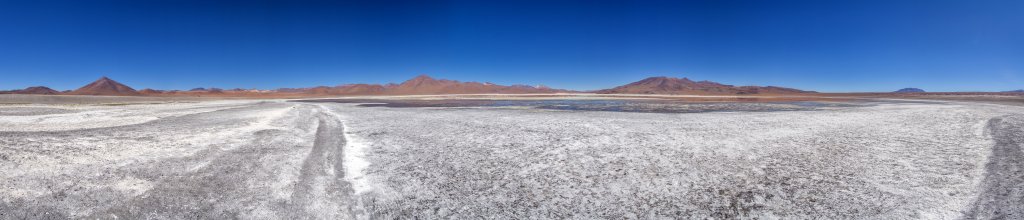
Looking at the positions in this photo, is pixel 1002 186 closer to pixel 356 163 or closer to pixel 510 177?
pixel 510 177

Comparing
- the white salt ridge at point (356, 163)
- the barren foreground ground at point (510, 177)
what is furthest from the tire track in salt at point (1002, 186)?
the white salt ridge at point (356, 163)

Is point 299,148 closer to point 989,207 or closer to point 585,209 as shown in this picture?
point 585,209

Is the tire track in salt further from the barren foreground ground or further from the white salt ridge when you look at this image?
the white salt ridge

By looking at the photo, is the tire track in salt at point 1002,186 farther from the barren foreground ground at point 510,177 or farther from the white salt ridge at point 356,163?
the white salt ridge at point 356,163

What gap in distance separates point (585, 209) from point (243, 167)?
5.08 metres

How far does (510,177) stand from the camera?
233 inches

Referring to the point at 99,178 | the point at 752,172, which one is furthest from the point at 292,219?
the point at 752,172

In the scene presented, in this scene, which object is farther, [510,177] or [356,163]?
[356,163]

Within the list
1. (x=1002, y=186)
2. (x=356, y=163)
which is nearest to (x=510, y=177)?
(x=356, y=163)

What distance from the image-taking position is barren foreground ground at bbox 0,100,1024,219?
4.45 metres

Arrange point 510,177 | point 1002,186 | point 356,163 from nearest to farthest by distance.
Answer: point 1002,186 < point 510,177 < point 356,163

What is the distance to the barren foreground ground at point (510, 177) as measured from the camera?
445 cm

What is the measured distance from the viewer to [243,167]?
21.0 ft

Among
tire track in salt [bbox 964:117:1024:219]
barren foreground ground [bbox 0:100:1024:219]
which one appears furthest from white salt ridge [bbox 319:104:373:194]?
tire track in salt [bbox 964:117:1024:219]
